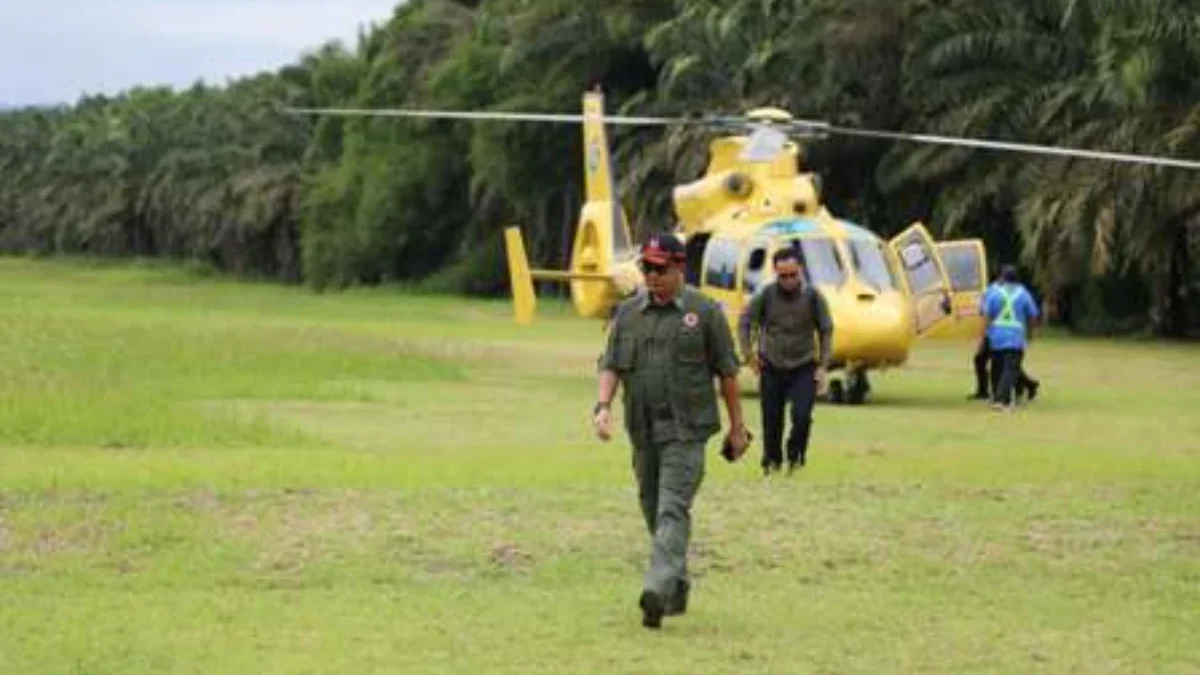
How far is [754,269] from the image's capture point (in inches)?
906

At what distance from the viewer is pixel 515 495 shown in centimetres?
1211

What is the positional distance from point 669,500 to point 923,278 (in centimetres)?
1499

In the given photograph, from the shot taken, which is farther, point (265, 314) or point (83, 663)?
point (265, 314)

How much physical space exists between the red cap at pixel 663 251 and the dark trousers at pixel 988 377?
13723 millimetres

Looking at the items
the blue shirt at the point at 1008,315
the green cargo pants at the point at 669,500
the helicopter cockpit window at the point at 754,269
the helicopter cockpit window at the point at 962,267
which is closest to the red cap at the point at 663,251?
the green cargo pants at the point at 669,500

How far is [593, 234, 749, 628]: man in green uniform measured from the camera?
8531 millimetres

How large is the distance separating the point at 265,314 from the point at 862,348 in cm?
2713

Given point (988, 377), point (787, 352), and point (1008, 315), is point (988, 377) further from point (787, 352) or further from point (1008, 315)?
point (787, 352)

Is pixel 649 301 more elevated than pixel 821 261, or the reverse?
pixel 649 301

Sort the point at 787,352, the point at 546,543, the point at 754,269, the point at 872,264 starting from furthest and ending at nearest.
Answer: the point at 754,269 < the point at 872,264 < the point at 787,352 < the point at 546,543

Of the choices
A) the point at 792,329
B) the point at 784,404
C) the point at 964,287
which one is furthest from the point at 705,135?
the point at 792,329

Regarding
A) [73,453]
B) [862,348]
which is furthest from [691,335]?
[862,348]

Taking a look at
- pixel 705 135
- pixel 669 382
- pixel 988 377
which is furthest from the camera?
pixel 705 135

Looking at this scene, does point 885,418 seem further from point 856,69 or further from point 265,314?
point 265,314
